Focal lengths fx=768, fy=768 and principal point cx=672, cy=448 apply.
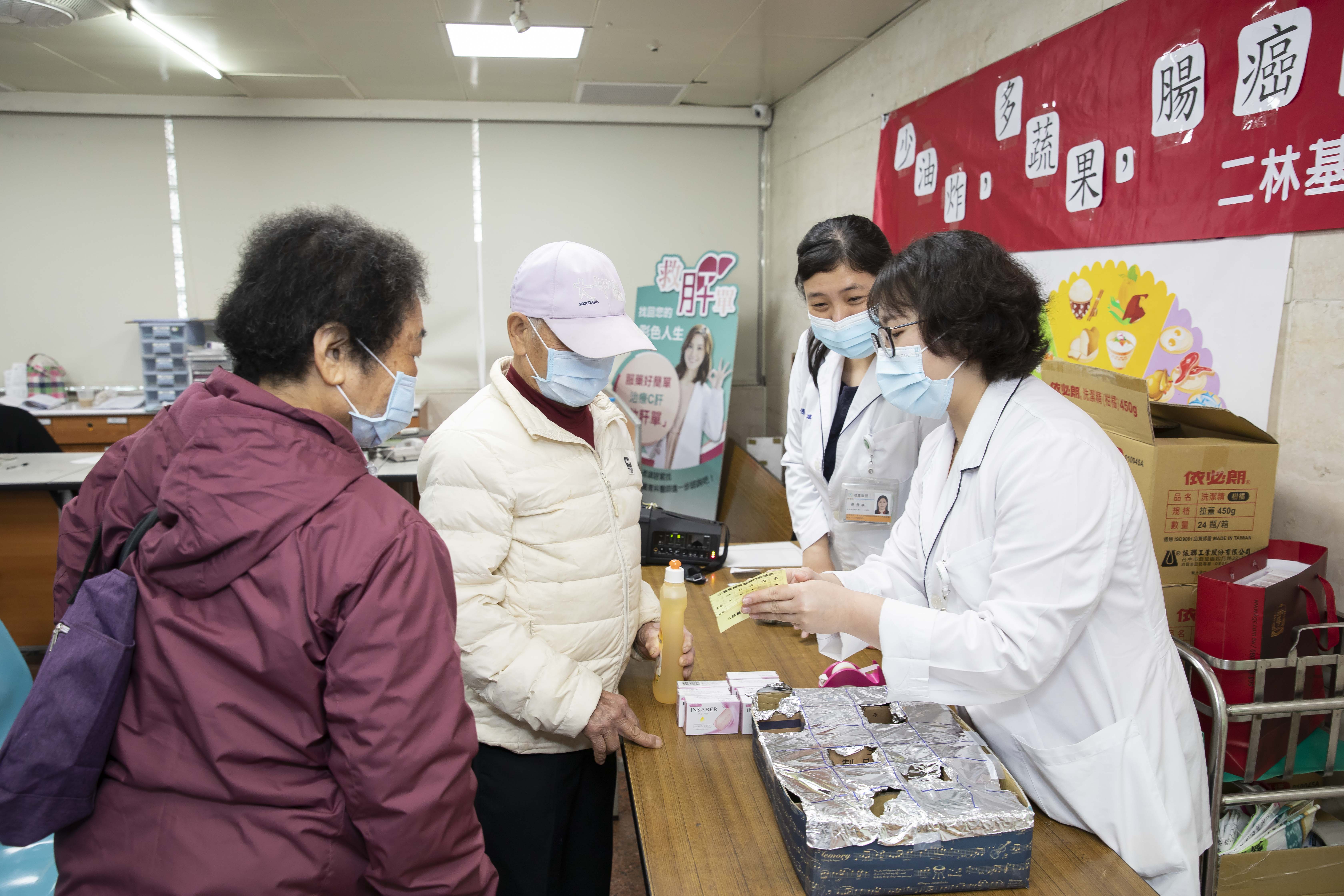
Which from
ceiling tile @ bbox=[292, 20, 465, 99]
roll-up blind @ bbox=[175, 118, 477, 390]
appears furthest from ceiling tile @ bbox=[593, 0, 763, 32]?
roll-up blind @ bbox=[175, 118, 477, 390]

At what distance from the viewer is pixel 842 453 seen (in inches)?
86.0

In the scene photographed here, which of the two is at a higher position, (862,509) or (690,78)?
(690,78)

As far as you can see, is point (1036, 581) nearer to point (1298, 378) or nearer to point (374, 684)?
point (374, 684)

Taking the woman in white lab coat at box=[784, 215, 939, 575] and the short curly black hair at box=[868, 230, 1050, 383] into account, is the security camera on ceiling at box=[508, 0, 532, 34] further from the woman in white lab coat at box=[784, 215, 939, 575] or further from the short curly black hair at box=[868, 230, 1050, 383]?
the short curly black hair at box=[868, 230, 1050, 383]

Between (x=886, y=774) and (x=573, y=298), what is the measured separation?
37.5 inches

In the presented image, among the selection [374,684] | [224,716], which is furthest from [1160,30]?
[224,716]

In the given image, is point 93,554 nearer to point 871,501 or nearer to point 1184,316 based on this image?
point 871,501

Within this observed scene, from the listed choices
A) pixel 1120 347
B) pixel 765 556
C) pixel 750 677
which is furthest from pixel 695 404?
pixel 750 677

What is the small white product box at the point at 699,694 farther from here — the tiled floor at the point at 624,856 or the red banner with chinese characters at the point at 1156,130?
the red banner with chinese characters at the point at 1156,130

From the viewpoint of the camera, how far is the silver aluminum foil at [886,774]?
3.20 feet

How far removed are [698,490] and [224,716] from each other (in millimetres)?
4099

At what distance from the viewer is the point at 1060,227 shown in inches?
96.3

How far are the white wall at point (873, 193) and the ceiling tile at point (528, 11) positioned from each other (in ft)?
4.70

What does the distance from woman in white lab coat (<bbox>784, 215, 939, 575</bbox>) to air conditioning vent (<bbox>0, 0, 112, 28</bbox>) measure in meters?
3.25
